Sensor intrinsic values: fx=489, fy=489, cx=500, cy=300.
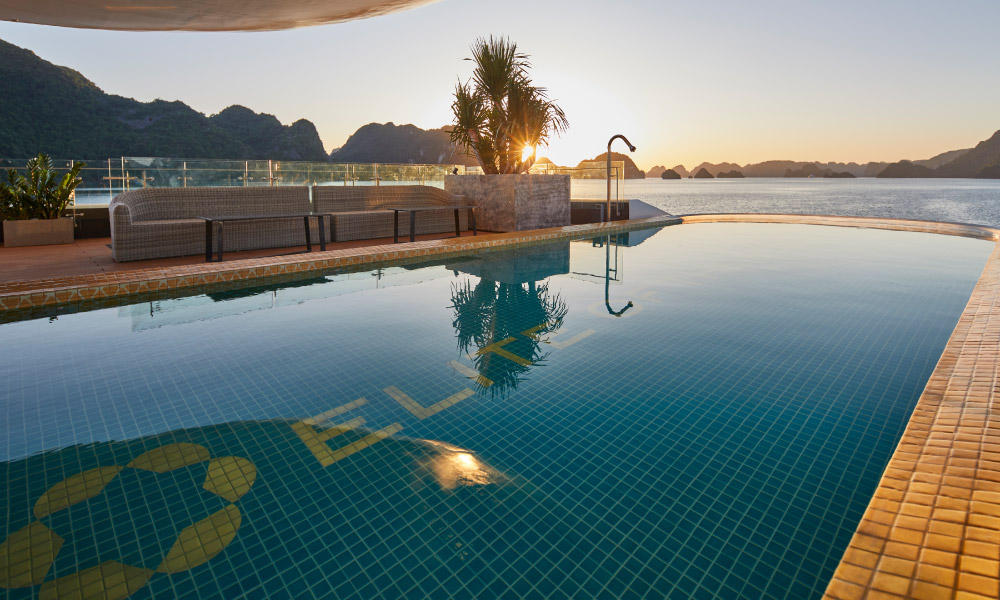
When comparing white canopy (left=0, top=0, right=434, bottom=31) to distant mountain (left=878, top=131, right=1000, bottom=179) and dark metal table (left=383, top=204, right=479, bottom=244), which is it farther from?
distant mountain (left=878, top=131, right=1000, bottom=179)

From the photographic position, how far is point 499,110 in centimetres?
1002

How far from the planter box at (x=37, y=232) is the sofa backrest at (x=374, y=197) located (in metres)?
3.80

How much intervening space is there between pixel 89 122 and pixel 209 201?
28123 millimetres

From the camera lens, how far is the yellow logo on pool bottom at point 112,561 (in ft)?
4.89

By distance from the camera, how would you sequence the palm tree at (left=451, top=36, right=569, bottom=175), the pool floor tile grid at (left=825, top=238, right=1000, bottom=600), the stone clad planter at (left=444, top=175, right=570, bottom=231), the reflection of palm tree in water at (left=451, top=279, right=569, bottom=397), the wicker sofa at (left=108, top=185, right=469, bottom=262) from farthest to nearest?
the palm tree at (left=451, top=36, right=569, bottom=175) < the stone clad planter at (left=444, top=175, right=570, bottom=231) < the wicker sofa at (left=108, top=185, right=469, bottom=262) < the reflection of palm tree in water at (left=451, top=279, right=569, bottom=397) < the pool floor tile grid at (left=825, top=238, right=1000, bottom=600)

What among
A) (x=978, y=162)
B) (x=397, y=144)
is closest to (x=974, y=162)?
(x=978, y=162)

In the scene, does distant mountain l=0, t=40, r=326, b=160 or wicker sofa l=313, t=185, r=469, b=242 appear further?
distant mountain l=0, t=40, r=326, b=160

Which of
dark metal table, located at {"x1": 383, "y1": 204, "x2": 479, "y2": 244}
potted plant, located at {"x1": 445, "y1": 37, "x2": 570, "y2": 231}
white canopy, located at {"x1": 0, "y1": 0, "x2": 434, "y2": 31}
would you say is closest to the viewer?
white canopy, located at {"x1": 0, "y1": 0, "x2": 434, "y2": 31}

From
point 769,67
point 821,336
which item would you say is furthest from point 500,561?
point 769,67

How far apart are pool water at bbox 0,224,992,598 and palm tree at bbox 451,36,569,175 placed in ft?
19.6

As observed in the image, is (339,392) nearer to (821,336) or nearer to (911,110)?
(821,336)

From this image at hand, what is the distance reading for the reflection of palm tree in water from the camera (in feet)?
10.8

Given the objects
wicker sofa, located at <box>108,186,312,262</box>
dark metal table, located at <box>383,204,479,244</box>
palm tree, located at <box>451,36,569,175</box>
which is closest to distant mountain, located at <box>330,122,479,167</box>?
palm tree, located at <box>451,36,569,175</box>

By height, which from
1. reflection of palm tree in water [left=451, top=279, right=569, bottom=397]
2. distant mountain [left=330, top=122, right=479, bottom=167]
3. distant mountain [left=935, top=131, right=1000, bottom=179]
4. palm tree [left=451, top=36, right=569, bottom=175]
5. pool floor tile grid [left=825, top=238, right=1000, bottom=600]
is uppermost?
distant mountain [left=935, top=131, right=1000, bottom=179]
